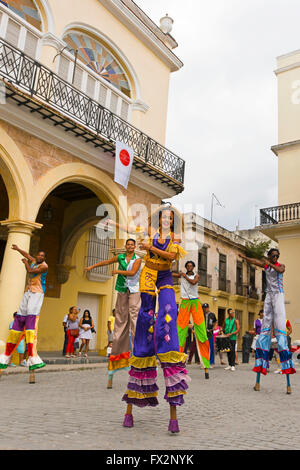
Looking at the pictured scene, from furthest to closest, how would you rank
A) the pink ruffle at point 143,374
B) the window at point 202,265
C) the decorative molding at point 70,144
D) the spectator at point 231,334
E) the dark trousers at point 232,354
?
the window at point 202,265 → the spectator at point 231,334 → the dark trousers at point 232,354 → the decorative molding at point 70,144 → the pink ruffle at point 143,374

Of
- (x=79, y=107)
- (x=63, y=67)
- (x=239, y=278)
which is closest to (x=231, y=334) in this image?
(x=79, y=107)

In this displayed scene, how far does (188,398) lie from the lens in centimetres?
552

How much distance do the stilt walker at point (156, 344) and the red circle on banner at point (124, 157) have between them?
26.2 ft

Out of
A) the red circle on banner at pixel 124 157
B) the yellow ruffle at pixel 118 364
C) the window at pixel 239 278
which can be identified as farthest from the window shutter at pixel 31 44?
the window at pixel 239 278

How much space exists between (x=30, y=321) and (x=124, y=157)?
635 centimetres

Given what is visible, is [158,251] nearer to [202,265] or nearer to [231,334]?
[231,334]

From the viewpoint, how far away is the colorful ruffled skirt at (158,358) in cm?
360

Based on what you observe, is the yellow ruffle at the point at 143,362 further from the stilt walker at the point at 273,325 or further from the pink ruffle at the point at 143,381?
the stilt walker at the point at 273,325

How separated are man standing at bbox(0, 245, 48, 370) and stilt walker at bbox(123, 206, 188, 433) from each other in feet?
10.9

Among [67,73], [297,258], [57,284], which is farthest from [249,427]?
[297,258]

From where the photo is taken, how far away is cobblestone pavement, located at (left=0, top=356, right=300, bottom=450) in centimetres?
303

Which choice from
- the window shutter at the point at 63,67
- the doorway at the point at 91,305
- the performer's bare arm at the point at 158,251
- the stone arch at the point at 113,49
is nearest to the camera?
the performer's bare arm at the point at 158,251

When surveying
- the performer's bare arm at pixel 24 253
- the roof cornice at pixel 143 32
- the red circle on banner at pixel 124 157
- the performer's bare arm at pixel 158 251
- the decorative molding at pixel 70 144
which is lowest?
the performer's bare arm at pixel 158 251

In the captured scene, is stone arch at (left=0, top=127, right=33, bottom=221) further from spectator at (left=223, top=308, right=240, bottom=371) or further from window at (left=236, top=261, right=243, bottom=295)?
window at (left=236, top=261, right=243, bottom=295)
